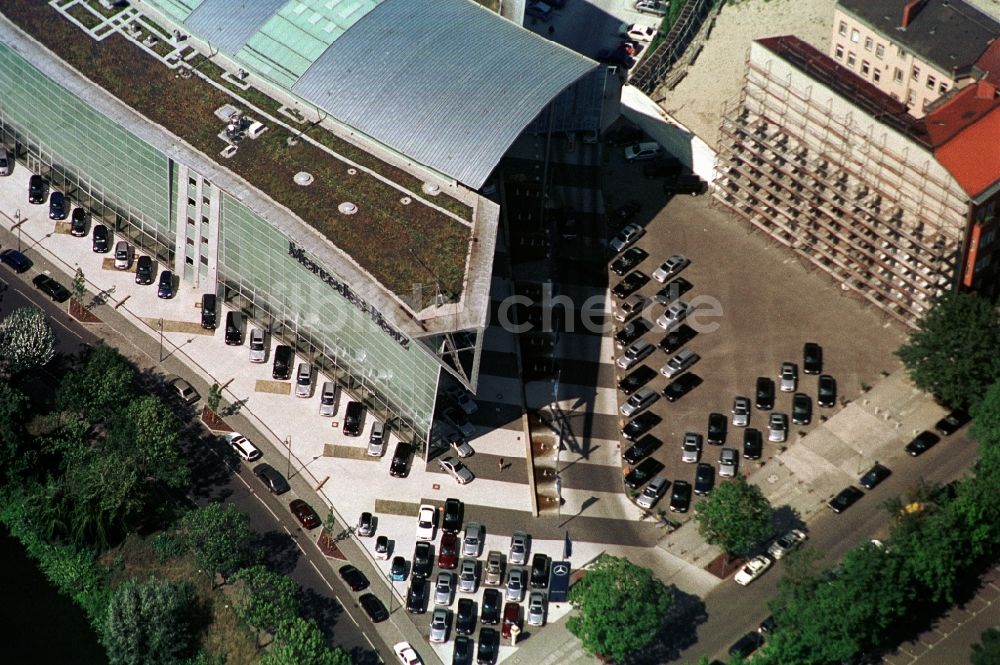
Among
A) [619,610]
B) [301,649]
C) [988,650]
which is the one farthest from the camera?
[619,610]

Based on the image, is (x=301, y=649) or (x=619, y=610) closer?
(x=301, y=649)

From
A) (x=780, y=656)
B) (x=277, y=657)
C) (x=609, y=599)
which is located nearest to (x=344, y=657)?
(x=277, y=657)

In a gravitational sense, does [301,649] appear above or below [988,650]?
below

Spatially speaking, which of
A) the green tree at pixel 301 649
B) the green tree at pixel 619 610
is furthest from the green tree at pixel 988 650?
the green tree at pixel 301 649

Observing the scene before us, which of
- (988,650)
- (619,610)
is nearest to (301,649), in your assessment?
(619,610)

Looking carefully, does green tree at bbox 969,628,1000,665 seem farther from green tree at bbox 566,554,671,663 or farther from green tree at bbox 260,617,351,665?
green tree at bbox 260,617,351,665

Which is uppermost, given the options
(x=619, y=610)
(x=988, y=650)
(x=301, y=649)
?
(x=988, y=650)

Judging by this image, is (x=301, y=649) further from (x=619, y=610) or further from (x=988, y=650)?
(x=988, y=650)
